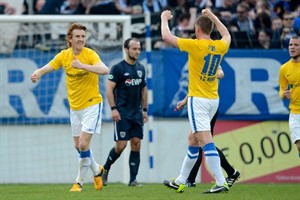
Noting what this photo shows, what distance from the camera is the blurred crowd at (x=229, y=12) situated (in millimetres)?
18797

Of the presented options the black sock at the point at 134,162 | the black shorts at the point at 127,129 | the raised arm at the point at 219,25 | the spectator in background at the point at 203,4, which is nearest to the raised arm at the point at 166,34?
the raised arm at the point at 219,25

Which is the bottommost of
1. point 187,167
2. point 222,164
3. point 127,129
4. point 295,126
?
point 222,164

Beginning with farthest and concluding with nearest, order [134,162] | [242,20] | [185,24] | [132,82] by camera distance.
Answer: [242,20] < [185,24] < [134,162] < [132,82]

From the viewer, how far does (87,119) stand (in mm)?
13789

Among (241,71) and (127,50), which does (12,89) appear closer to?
(127,50)

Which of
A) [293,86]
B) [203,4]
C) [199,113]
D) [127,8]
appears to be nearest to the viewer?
[199,113]

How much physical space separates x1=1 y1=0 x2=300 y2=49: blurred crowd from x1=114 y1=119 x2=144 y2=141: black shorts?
321 centimetres

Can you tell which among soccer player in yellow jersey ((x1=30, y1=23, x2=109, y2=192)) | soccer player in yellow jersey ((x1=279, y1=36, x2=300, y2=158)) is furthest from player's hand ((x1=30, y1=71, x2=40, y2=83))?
soccer player in yellow jersey ((x1=279, y1=36, x2=300, y2=158))

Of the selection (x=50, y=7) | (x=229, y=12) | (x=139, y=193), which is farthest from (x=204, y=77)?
(x=50, y=7)

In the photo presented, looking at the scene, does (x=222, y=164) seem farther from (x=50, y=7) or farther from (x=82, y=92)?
(x=50, y=7)

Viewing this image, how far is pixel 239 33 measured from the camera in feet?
61.1

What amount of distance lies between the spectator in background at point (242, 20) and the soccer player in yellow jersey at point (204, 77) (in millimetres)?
6566

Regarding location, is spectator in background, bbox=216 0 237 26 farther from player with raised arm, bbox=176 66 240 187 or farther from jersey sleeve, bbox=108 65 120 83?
player with raised arm, bbox=176 66 240 187

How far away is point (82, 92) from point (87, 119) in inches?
16.7
